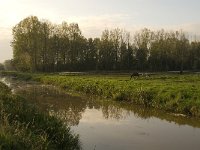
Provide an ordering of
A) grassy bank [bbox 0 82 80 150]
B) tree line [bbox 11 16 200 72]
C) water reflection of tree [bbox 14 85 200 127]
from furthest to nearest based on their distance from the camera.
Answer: tree line [bbox 11 16 200 72]
water reflection of tree [bbox 14 85 200 127]
grassy bank [bbox 0 82 80 150]

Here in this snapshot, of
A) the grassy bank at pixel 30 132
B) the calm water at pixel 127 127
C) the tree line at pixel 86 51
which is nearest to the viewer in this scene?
the grassy bank at pixel 30 132

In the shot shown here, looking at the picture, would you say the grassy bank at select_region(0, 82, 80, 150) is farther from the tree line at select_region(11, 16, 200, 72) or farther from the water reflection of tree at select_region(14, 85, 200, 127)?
the tree line at select_region(11, 16, 200, 72)

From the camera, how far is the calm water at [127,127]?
15.6 m

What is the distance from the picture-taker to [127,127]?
19.7 m

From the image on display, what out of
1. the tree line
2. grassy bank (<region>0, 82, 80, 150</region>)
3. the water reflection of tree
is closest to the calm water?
the water reflection of tree

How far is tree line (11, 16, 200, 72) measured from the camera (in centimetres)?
9038

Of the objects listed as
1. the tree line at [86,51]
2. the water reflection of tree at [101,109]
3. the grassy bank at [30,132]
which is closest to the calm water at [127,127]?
the water reflection of tree at [101,109]

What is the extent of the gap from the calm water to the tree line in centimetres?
6371

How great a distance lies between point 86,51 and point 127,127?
82.2 meters

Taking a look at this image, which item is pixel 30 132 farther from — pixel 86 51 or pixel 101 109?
pixel 86 51

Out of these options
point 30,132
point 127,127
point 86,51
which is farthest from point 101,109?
point 86,51

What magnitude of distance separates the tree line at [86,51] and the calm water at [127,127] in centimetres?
6371

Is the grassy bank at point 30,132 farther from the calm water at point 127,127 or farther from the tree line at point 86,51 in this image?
the tree line at point 86,51

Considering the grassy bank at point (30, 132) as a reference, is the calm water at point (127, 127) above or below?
below
